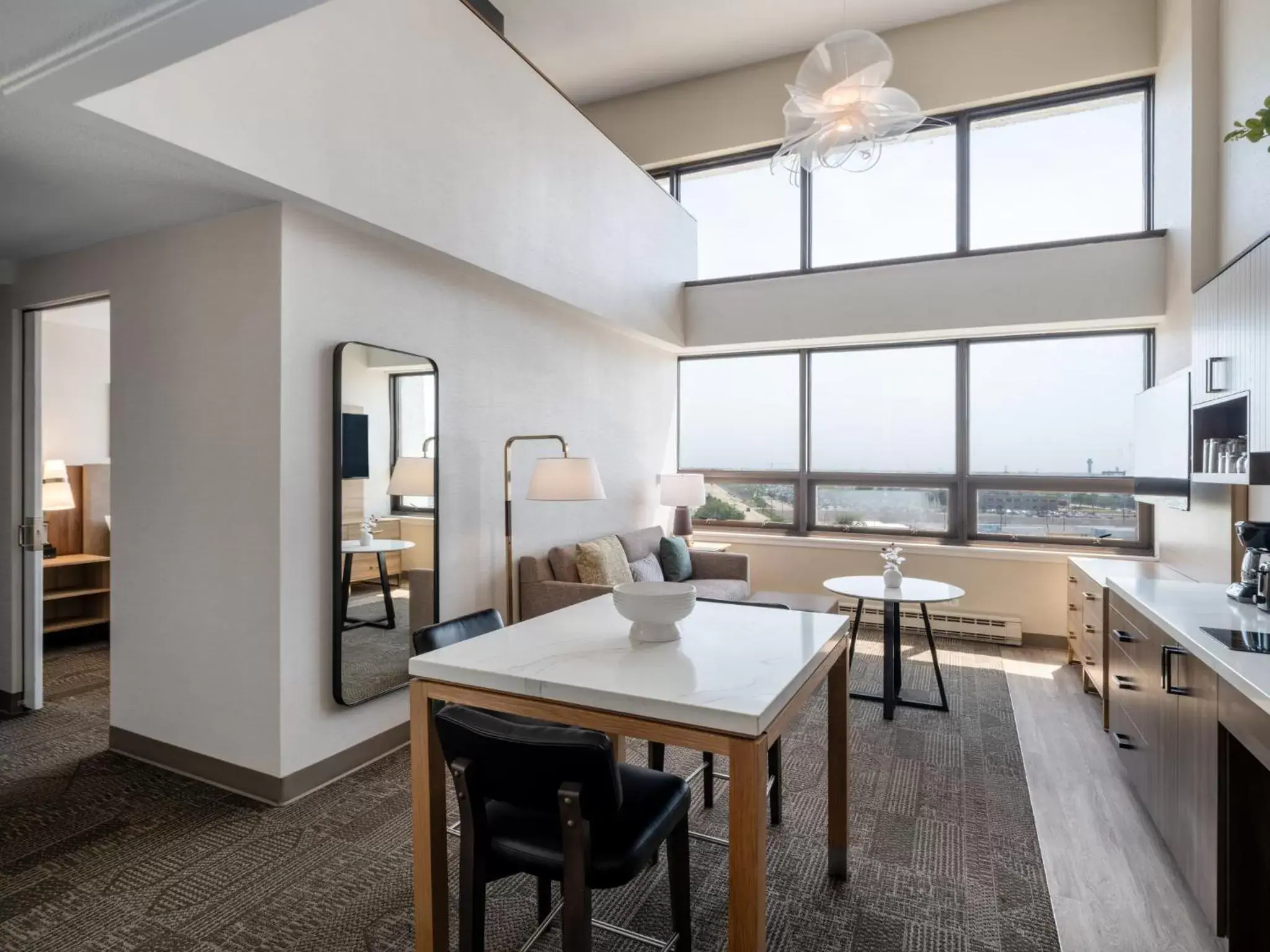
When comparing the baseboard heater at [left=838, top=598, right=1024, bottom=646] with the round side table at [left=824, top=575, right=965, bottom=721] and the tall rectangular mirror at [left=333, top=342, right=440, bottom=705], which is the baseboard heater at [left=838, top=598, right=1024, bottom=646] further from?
the tall rectangular mirror at [left=333, top=342, right=440, bottom=705]

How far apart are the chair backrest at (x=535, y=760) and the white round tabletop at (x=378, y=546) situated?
69.2 inches

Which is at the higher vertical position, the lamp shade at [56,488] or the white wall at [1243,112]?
the white wall at [1243,112]

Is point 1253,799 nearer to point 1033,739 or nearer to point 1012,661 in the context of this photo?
point 1033,739

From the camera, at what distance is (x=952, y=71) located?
17.6ft

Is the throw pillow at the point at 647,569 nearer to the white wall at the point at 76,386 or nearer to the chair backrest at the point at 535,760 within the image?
the chair backrest at the point at 535,760

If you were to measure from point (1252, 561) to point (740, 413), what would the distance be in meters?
4.31

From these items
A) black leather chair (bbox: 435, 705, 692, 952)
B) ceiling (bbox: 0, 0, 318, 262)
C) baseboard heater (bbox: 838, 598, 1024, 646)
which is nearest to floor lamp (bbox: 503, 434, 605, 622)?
ceiling (bbox: 0, 0, 318, 262)

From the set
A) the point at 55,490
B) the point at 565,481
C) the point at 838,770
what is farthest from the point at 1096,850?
the point at 55,490

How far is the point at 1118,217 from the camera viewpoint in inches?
197

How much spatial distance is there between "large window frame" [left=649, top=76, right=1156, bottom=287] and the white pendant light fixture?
2116 mm

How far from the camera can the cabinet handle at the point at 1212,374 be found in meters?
2.81

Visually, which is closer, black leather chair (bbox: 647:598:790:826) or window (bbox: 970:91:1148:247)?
black leather chair (bbox: 647:598:790:826)

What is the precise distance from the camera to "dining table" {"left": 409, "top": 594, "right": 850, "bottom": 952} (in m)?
1.45

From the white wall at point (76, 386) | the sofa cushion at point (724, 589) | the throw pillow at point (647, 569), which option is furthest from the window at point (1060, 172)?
the white wall at point (76, 386)
